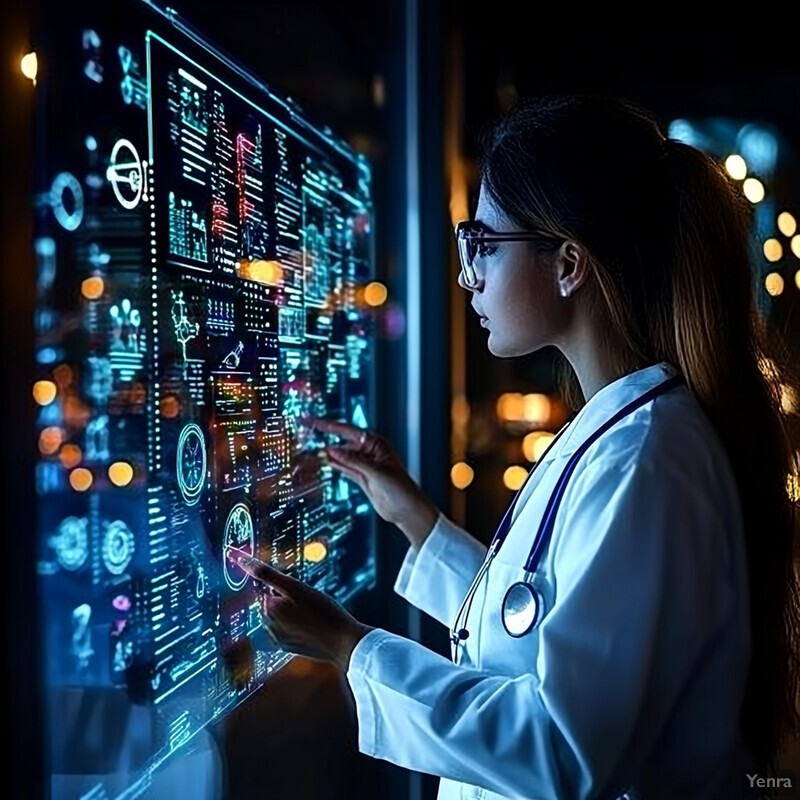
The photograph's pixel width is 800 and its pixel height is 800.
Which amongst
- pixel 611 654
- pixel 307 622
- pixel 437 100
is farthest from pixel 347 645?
pixel 437 100

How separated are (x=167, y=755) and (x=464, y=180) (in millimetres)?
1378

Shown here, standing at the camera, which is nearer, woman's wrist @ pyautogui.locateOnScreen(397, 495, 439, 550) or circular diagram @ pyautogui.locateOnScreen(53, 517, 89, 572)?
circular diagram @ pyautogui.locateOnScreen(53, 517, 89, 572)

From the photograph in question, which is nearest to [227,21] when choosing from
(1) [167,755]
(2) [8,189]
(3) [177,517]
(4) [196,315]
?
(4) [196,315]

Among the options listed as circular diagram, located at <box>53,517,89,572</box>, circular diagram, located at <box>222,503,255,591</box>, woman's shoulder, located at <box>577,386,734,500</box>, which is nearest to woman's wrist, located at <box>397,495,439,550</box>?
circular diagram, located at <box>222,503,255,591</box>

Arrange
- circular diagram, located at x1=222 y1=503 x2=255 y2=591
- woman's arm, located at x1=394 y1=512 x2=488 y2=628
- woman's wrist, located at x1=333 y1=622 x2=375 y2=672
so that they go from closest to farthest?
woman's wrist, located at x1=333 y1=622 x2=375 y2=672, circular diagram, located at x1=222 y1=503 x2=255 y2=591, woman's arm, located at x1=394 y1=512 x2=488 y2=628

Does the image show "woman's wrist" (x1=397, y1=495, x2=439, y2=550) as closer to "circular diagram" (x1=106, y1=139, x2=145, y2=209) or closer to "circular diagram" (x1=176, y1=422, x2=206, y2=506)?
"circular diagram" (x1=176, y1=422, x2=206, y2=506)

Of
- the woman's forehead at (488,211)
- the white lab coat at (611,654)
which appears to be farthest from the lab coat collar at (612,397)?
the woman's forehead at (488,211)

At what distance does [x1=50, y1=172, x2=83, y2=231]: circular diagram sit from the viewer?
2.83ft

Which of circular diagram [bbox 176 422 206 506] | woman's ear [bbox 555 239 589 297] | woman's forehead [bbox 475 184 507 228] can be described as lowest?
circular diagram [bbox 176 422 206 506]

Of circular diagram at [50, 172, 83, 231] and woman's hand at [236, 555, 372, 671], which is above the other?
circular diagram at [50, 172, 83, 231]

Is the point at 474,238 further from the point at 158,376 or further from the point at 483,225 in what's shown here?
the point at 158,376

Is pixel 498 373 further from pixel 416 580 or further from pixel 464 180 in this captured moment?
pixel 416 580

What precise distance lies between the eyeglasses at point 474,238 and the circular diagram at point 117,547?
462 mm

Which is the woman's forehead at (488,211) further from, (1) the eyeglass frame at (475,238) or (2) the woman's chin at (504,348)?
A: (2) the woman's chin at (504,348)
